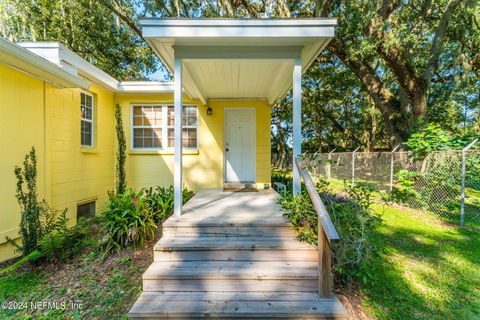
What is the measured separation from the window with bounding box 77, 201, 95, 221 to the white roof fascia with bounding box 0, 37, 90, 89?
266cm

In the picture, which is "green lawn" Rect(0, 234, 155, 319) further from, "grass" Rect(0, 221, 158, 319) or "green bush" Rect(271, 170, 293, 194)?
"green bush" Rect(271, 170, 293, 194)

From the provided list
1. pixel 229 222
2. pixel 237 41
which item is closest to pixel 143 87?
pixel 237 41

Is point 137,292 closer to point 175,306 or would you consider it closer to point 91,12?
point 175,306

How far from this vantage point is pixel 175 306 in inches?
85.5

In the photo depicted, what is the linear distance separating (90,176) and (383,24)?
9294 millimetres

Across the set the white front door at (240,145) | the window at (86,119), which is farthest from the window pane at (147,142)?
the white front door at (240,145)

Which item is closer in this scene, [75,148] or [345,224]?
[345,224]

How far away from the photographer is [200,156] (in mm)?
6555

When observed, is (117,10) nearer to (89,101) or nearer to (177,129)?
(89,101)

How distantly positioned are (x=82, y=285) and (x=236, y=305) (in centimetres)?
189

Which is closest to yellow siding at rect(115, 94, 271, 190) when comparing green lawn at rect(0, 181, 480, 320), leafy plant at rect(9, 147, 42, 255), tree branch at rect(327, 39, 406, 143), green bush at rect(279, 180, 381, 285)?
green lawn at rect(0, 181, 480, 320)

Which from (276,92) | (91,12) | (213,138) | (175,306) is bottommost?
(175,306)

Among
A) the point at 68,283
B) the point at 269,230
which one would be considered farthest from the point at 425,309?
the point at 68,283

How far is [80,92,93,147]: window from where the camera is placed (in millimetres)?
5359
